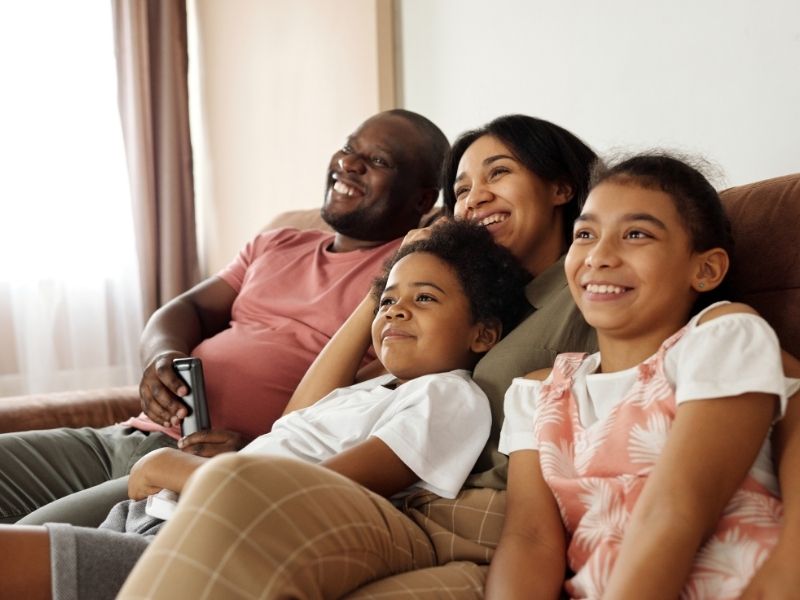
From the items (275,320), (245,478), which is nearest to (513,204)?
(275,320)

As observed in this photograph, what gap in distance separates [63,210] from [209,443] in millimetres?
2413

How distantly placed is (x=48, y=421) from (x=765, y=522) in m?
1.61

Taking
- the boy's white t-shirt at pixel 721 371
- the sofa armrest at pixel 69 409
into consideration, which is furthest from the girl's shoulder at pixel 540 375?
the sofa armrest at pixel 69 409

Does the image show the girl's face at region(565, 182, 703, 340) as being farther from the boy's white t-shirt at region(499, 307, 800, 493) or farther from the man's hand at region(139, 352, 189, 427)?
the man's hand at region(139, 352, 189, 427)

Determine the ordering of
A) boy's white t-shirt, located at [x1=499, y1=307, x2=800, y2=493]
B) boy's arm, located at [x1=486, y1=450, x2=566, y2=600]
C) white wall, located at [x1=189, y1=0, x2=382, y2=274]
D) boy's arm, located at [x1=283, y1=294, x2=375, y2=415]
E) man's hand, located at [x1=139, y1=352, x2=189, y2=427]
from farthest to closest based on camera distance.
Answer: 1. white wall, located at [x1=189, y1=0, x2=382, y2=274]
2. man's hand, located at [x1=139, y1=352, x2=189, y2=427]
3. boy's arm, located at [x1=283, y1=294, x2=375, y2=415]
4. boy's arm, located at [x1=486, y1=450, x2=566, y2=600]
5. boy's white t-shirt, located at [x1=499, y1=307, x2=800, y2=493]

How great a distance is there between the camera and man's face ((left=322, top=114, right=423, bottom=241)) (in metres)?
2.27

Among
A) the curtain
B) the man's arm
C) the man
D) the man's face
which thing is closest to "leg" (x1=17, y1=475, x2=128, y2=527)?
the man

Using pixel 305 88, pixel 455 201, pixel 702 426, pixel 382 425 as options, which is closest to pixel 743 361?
pixel 702 426

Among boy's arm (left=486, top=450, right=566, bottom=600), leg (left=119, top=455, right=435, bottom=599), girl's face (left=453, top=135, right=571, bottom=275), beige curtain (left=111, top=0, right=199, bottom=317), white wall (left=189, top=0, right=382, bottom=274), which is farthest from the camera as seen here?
beige curtain (left=111, top=0, right=199, bottom=317)

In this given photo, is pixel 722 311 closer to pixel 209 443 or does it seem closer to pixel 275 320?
pixel 209 443

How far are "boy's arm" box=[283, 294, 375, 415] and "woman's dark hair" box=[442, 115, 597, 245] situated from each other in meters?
0.39

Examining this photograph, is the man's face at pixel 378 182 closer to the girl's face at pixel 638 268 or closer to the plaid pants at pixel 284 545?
the girl's face at pixel 638 268

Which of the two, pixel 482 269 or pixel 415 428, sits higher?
pixel 482 269

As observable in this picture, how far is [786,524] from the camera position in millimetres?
980
